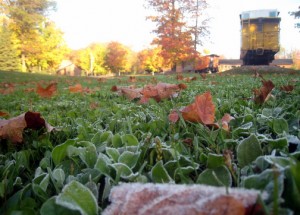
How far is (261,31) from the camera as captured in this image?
1839 cm

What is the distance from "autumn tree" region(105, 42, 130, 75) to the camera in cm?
5141

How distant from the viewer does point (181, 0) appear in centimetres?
2495

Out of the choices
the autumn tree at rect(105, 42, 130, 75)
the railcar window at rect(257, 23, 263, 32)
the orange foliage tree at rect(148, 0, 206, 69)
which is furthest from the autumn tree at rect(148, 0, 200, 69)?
the autumn tree at rect(105, 42, 130, 75)

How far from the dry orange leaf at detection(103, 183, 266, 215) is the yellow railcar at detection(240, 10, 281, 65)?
1970cm

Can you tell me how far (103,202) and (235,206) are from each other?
1.30 ft

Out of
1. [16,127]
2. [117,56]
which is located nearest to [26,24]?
[117,56]

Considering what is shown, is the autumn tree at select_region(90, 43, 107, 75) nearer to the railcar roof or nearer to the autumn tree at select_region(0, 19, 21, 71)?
the autumn tree at select_region(0, 19, 21, 71)

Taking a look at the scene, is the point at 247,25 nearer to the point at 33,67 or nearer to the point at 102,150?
the point at 102,150

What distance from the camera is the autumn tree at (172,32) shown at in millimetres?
22031

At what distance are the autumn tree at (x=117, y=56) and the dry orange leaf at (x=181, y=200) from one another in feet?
171

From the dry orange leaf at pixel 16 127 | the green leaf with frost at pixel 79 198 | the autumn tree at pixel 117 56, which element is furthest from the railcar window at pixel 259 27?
the autumn tree at pixel 117 56

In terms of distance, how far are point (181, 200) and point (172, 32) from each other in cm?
2359

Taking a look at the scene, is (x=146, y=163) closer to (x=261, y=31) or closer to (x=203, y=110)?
(x=203, y=110)

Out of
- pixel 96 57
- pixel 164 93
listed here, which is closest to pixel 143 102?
pixel 164 93
